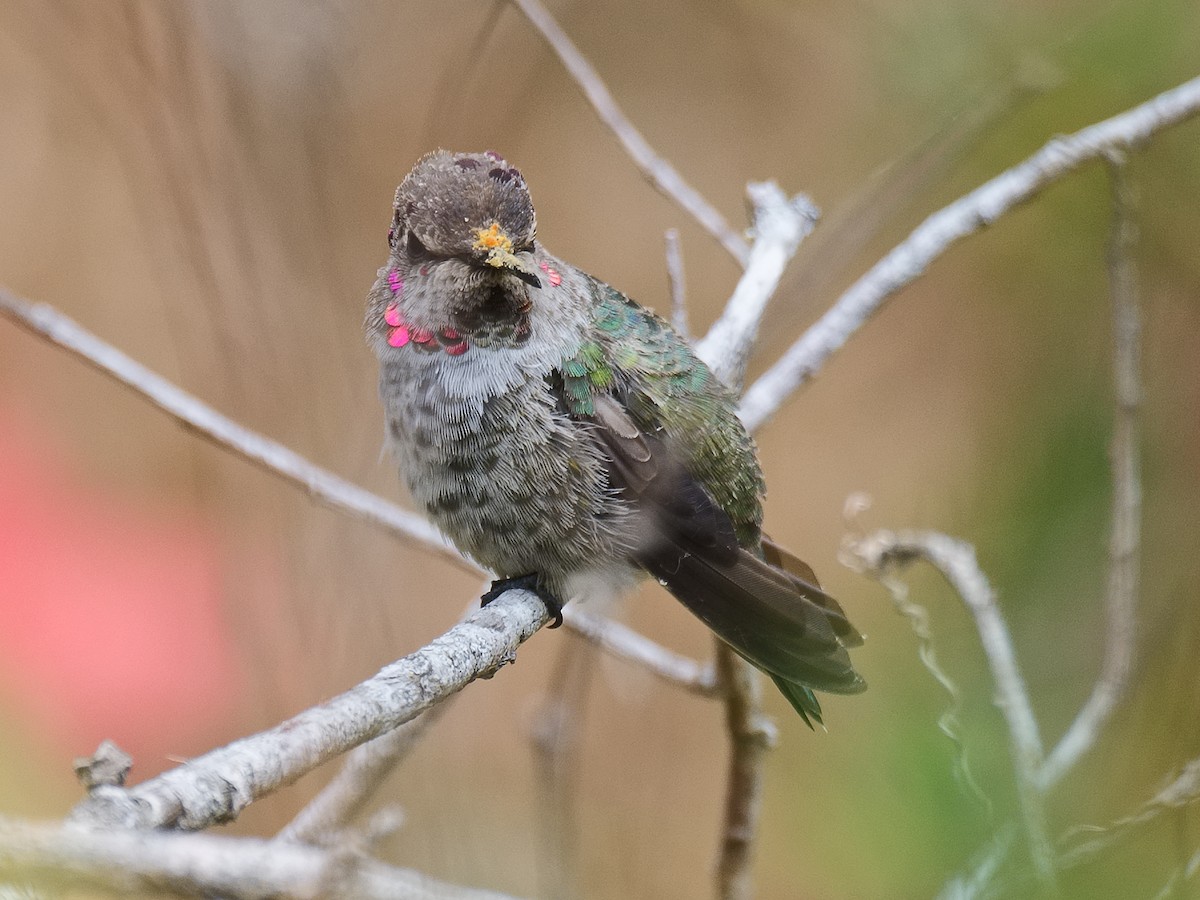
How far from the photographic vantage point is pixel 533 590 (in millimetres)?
2393

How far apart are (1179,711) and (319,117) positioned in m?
4.35

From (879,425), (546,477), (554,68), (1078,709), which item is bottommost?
(1078,709)

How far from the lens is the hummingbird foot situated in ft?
7.75

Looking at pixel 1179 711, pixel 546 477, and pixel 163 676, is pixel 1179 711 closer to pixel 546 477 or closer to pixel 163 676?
pixel 546 477

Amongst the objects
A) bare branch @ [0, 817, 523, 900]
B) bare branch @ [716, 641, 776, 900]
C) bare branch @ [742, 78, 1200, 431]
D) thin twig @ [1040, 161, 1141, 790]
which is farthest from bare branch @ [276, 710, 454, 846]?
bare branch @ [0, 817, 523, 900]

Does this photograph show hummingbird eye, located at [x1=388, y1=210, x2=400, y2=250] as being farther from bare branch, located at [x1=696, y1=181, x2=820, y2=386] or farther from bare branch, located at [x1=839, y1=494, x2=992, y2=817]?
bare branch, located at [x1=839, y1=494, x2=992, y2=817]

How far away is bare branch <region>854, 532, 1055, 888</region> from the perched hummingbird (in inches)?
7.9

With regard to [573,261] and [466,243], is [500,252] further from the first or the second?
[573,261]

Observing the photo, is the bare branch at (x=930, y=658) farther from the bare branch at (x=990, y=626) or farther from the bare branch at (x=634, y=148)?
the bare branch at (x=634, y=148)

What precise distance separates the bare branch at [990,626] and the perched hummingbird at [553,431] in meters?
0.20

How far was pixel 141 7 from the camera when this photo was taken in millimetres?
4742

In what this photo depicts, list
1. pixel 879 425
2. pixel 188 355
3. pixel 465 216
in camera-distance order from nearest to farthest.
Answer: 1. pixel 465 216
2. pixel 188 355
3. pixel 879 425

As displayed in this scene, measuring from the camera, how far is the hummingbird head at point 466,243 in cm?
218

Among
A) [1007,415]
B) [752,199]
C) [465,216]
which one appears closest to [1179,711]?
[465,216]
